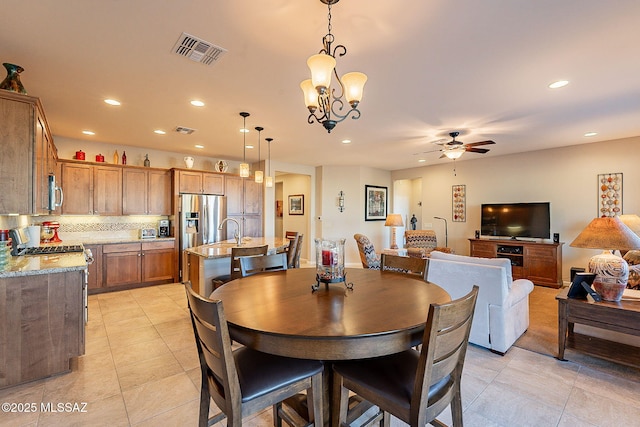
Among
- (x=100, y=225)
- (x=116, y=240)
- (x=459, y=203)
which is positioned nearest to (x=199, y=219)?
(x=116, y=240)

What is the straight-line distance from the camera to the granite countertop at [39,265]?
7.23 feet

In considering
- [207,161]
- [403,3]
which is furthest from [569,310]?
[207,161]

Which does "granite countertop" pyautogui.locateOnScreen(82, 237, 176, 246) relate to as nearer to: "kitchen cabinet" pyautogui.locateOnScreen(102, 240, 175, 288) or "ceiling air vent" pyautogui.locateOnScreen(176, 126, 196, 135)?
"kitchen cabinet" pyautogui.locateOnScreen(102, 240, 175, 288)

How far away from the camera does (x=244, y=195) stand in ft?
20.5

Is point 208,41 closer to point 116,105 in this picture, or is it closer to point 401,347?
point 116,105

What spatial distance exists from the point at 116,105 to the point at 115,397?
296 centimetres

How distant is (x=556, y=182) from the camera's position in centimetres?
541

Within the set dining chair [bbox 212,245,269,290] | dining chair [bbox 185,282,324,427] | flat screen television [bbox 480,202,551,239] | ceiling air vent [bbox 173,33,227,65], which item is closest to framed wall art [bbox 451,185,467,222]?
flat screen television [bbox 480,202,551,239]

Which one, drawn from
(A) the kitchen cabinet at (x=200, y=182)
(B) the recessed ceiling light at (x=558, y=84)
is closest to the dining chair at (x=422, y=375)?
(B) the recessed ceiling light at (x=558, y=84)

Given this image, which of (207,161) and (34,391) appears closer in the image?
(34,391)

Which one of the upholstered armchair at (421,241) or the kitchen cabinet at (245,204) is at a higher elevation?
the kitchen cabinet at (245,204)

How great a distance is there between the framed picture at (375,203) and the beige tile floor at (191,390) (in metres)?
4.94

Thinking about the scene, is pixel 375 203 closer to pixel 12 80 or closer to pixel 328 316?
pixel 328 316

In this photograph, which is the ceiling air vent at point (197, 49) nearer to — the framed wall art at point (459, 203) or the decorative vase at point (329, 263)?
the decorative vase at point (329, 263)
